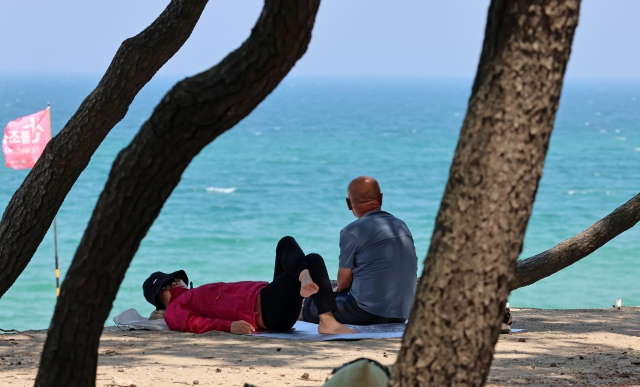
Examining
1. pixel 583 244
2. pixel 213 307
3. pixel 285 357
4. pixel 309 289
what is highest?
pixel 583 244

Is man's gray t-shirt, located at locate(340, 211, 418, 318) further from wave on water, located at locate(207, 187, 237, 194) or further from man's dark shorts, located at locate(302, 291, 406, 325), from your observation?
wave on water, located at locate(207, 187, 237, 194)

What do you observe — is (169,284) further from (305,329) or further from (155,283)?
(305,329)

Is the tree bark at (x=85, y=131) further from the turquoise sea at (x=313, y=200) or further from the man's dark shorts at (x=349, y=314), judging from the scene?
the turquoise sea at (x=313, y=200)

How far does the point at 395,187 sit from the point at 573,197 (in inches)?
348

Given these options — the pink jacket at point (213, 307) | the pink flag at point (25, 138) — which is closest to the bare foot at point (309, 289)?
the pink jacket at point (213, 307)

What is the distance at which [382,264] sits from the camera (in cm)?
576

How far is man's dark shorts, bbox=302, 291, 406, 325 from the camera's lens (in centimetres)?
587

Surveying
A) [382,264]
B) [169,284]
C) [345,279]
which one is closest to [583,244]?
[382,264]

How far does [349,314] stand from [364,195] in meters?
0.83

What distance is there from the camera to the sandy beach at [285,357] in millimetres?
4266

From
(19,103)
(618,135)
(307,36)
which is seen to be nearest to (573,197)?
(618,135)

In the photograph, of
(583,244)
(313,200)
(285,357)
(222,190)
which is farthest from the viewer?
(222,190)

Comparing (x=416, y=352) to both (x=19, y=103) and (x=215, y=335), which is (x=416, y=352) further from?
(x=19, y=103)

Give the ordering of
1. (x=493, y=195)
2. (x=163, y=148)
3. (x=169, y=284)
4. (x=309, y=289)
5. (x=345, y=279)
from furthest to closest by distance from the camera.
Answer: (x=169, y=284), (x=345, y=279), (x=309, y=289), (x=163, y=148), (x=493, y=195)
